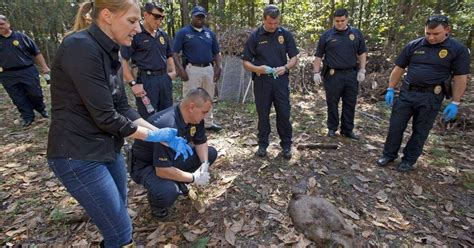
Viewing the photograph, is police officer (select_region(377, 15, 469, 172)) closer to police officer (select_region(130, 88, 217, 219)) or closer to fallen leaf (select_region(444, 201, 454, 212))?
fallen leaf (select_region(444, 201, 454, 212))

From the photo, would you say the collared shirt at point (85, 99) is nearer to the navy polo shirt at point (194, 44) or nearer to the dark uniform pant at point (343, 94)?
the navy polo shirt at point (194, 44)

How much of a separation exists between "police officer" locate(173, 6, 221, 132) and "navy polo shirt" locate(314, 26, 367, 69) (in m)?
2.01

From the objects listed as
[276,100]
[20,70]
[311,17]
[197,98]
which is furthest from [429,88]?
[311,17]

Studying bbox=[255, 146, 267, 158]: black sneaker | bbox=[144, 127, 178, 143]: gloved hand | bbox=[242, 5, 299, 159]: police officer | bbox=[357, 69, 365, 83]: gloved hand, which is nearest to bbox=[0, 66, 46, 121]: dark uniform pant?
bbox=[242, 5, 299, 159]: police officer

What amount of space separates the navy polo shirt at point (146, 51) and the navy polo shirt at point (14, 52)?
273cm

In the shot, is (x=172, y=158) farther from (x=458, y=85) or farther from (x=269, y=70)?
(x=458, y=85)

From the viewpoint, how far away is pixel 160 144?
264cm

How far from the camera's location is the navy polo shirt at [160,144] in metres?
2.69

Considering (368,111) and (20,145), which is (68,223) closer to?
(20,145)

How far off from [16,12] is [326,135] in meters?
13.1

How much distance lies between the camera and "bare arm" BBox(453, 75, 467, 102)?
3.72 m

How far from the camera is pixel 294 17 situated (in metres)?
13.8

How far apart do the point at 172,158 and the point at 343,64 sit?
A: 3368 millimetres

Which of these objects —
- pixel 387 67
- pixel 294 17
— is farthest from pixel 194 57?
pixel 294 17
